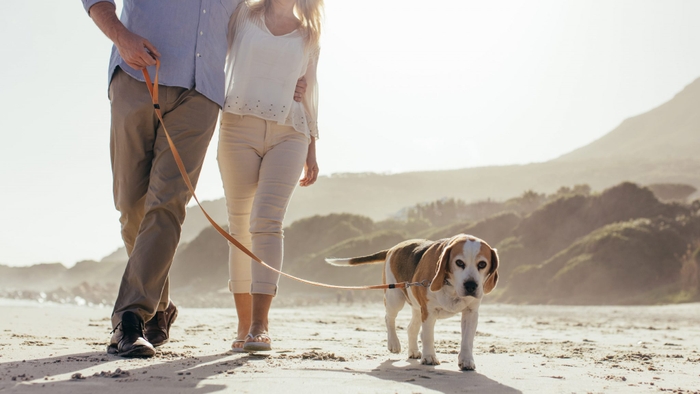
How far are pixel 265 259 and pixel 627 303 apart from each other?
34.0ft

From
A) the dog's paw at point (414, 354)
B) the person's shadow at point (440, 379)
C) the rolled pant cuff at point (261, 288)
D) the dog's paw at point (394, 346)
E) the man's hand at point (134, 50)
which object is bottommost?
the person's shadow at point (440, 379)

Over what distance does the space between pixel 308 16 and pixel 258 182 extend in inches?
43.6

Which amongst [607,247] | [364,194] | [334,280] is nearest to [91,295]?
[334,280]

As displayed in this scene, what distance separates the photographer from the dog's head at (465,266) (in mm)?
3400

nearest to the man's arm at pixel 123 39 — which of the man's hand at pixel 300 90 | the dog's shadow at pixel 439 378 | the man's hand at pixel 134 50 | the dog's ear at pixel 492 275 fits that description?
the man's hand at pixel 134 50

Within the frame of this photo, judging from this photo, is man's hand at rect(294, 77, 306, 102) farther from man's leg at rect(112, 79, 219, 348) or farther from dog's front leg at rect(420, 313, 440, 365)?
dog's front leg at rect(420, 313, 440, 365)

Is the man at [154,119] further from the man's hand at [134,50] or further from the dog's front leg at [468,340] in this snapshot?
the dog's front leg at [468,340]

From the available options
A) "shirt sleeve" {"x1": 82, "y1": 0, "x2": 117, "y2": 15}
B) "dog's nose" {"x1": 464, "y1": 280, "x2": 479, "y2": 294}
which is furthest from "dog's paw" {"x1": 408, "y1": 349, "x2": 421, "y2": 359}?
"shirt sleeve" {"x1": 82, "y1": 0, "x2": 117, "y2": 15}

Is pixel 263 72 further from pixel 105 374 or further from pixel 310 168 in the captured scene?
pixel 105 374

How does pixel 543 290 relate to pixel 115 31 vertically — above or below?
below

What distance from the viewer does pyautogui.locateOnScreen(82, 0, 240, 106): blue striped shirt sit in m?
3.66

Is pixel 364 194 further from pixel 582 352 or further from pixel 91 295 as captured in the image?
pixel 582 352

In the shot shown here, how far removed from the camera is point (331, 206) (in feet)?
177

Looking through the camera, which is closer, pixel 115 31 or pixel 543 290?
pixel 115 31
